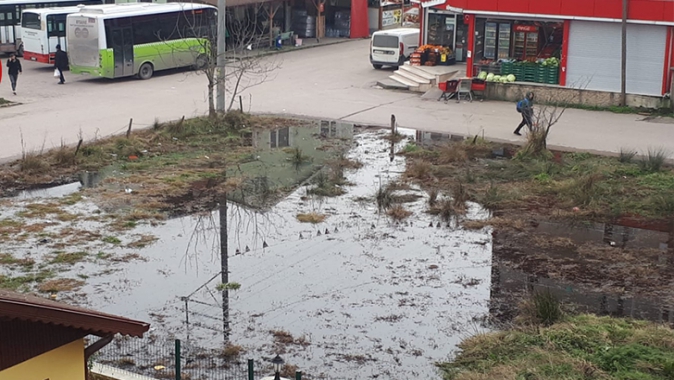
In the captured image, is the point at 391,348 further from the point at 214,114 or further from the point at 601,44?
the point at 601,44

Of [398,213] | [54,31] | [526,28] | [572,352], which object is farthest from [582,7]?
[572,352]

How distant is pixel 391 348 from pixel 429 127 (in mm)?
14996

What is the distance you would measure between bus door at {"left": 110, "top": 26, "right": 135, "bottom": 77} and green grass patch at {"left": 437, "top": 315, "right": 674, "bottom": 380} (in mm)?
24648

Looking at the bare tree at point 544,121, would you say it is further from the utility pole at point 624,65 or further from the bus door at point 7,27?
the bus door at point 7,27

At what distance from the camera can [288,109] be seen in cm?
3012

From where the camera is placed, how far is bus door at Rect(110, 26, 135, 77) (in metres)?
34.5

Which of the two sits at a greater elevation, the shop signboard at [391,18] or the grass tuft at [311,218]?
the shop signboard at [391,18]

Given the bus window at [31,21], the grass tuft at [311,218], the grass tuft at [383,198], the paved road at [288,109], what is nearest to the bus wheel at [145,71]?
the paved road at [288,109]

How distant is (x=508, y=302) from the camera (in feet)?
47.6

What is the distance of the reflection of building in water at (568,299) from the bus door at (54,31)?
25788 millimetres

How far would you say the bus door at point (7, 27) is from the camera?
3900 centimetres

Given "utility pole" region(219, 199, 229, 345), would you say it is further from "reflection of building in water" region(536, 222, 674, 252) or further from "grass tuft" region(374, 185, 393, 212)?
"reflection of building in water" region(536, 222, 674, 252)

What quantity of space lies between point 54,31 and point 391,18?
19.5 meters

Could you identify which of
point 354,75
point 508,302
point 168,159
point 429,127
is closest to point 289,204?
point 168,159
